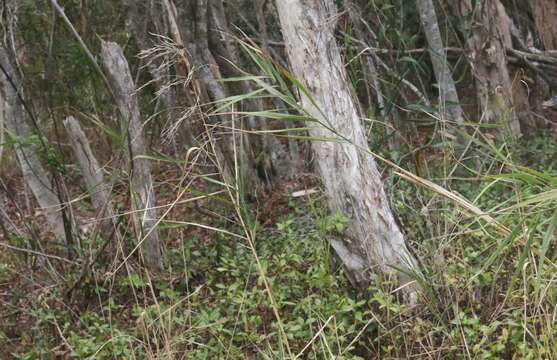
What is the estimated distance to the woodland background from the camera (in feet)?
10.9

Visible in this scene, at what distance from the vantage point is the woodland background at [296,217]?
10.9ft

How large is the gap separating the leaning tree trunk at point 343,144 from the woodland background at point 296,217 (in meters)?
0.01

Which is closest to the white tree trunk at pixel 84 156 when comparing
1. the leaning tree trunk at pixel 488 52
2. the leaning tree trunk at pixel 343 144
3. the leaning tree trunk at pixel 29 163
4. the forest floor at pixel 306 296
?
the forest floor at pixel 306 296

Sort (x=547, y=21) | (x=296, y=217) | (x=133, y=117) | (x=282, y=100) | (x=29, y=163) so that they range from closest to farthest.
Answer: (x=282, y=100), (x=133, y=117), (x=29, y=163), (x=296, y=217), (x=547, y=21)

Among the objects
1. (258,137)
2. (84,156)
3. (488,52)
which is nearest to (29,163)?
(84,156)

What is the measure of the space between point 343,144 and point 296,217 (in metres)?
2.08

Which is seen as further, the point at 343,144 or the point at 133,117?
the point at 133,117

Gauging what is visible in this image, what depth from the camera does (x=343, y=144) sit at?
3.86 meters

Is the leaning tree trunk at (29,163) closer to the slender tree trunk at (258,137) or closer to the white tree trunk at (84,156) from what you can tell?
the white tree trunk at (84,156)

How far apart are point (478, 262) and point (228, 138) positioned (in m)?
2.53

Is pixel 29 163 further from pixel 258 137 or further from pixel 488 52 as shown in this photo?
pixel 488 52

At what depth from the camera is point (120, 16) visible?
9.26 metres

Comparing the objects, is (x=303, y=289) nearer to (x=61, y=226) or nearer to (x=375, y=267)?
(x=375, y=267)

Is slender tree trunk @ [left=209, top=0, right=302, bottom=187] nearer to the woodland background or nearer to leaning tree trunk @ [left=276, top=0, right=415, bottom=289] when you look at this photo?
the woodland background
